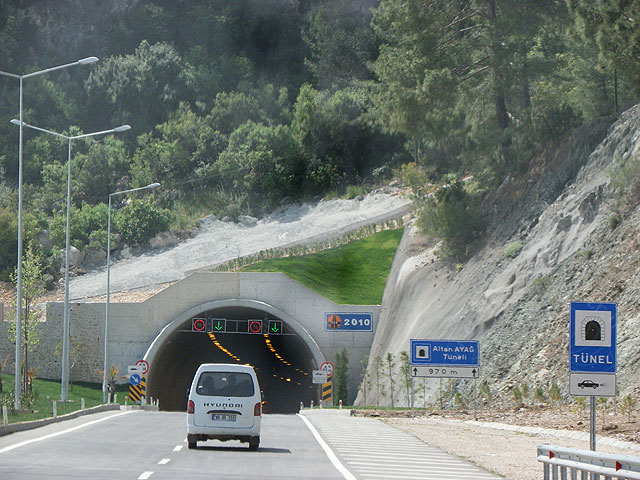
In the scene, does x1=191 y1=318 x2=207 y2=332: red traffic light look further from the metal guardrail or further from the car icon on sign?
the car icon on sign

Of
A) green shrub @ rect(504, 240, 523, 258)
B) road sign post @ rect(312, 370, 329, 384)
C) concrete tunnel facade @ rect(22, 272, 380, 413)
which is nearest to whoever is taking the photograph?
green shrub @ rect(504, 240, 523, 258)

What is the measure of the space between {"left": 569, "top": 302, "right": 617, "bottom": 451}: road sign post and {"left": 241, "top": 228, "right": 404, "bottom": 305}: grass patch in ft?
182

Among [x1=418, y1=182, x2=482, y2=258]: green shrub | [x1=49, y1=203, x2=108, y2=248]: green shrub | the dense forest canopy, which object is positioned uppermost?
the dense forest canopy

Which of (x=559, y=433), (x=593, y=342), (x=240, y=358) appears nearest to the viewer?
(x=593, y=342)

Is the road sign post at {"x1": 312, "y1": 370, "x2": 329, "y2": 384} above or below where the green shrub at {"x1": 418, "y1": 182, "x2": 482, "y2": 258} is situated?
below

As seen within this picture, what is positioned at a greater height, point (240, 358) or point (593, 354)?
point (593, 354)

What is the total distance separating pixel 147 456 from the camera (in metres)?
21.0

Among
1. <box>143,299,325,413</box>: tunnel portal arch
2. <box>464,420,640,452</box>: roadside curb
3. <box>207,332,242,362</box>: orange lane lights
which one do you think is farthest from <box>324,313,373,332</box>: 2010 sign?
<box>464,420,640,452</box>: roadside curb

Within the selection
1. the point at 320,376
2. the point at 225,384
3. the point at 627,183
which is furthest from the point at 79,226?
the point at 225,384

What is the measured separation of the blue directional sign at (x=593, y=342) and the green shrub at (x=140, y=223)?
80.0 metres

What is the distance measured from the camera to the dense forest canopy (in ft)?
190

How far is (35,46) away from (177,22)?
52.4 feet

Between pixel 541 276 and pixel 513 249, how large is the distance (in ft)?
15.5

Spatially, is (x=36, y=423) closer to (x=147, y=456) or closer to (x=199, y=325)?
(x=147, y=456)
